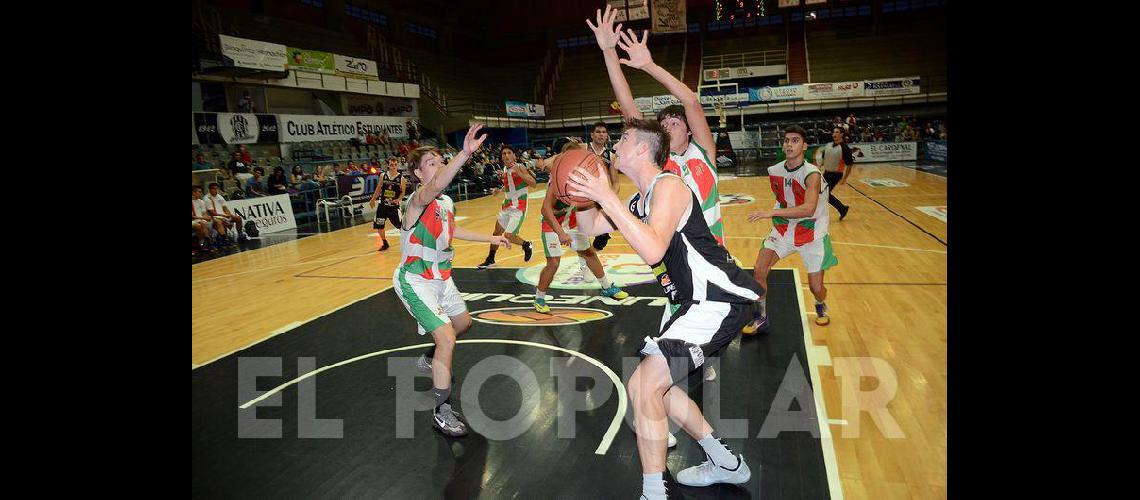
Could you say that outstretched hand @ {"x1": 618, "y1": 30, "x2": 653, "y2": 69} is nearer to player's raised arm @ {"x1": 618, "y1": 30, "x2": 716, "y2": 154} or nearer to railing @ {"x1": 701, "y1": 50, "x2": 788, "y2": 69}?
player's raised arm @ {"x1": 618, "y1": 30, "x2": 716, "y2": 154}

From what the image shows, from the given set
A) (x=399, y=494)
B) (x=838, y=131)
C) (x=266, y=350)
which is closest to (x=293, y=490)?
(x=399, y=494)

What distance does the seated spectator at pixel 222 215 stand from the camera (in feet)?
43.2

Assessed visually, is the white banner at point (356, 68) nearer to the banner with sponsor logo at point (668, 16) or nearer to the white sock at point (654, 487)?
the banner with sponsor logo at point (668, 16)

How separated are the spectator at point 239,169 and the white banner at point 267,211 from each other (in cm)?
151

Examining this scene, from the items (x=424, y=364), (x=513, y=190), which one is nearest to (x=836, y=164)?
(x=513, y=190)

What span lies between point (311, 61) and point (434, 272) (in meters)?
21.4

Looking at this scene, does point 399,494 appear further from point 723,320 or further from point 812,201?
point 812,201

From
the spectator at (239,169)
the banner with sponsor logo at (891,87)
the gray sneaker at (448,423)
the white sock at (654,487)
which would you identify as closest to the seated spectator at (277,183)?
the spectator at (239,169)

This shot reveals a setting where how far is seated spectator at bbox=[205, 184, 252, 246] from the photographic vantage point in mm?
13180

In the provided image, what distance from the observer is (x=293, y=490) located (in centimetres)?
369

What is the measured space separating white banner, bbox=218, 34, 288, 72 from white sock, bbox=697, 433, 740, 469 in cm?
2022

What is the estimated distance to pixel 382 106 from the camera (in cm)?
2875

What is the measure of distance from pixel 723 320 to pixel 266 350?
15.9 ft

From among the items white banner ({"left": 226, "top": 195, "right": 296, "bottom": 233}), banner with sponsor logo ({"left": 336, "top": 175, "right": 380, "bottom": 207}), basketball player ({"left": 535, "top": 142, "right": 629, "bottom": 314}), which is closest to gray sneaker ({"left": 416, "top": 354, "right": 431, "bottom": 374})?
basketball player ({"left": 535, "top": 142, "right": 629, "bottom": 314})
